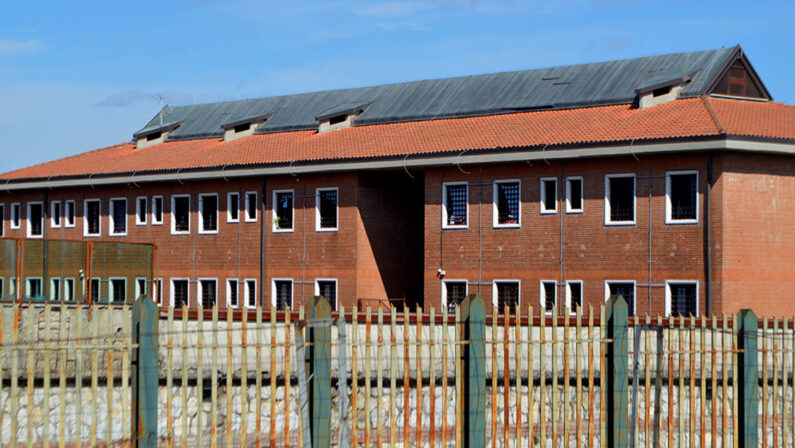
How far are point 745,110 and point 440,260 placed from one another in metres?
11.1

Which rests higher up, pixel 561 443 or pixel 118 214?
pixel 118 214

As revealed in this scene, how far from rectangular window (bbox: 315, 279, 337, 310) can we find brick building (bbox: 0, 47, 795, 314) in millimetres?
128

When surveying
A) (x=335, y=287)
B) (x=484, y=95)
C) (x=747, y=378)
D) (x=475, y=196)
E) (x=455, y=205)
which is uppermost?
(x=484, y=95)

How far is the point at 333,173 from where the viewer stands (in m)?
35.7

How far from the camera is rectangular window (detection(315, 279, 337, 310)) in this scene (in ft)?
117

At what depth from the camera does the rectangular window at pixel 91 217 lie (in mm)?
41812

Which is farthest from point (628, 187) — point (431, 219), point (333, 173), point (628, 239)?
point (333, 173)

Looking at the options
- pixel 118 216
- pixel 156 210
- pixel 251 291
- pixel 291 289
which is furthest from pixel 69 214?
pixel 291 289

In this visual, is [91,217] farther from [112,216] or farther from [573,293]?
[573,293]

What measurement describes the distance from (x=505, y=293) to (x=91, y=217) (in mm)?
19097

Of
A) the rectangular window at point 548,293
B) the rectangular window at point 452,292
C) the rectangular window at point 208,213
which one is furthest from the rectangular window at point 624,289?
the rectangular window at point 208,213

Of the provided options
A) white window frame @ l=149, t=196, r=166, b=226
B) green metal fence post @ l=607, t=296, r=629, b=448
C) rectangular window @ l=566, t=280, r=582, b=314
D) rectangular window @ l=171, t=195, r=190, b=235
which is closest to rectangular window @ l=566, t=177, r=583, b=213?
Answer: rectangular window @ l=566, t=280, r=582, b=314

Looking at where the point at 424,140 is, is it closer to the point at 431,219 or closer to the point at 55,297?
the point at 431,219

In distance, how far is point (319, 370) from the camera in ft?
30.7
